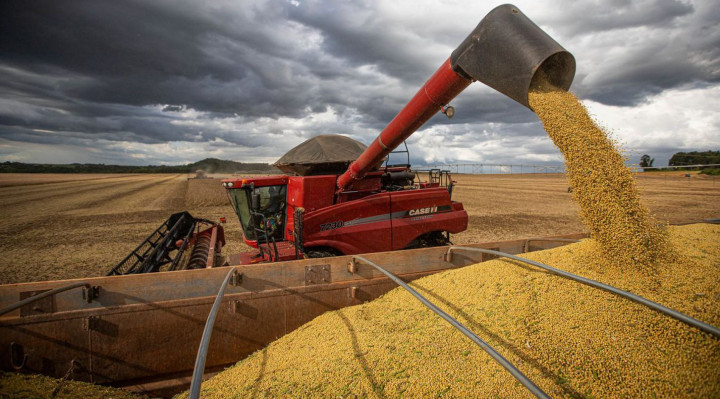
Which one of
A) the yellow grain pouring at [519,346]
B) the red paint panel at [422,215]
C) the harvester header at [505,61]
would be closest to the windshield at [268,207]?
the red paint panel at [422,215]

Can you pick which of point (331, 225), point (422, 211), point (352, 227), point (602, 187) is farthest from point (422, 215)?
point (602, 187)

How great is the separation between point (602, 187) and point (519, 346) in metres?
1.42

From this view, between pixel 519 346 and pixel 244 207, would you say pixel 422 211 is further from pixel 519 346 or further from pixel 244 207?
pixel 519 346

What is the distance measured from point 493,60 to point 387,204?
260 centimetres

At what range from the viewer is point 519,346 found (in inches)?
82.6

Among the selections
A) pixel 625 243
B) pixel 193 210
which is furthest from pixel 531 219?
pixel 193 210

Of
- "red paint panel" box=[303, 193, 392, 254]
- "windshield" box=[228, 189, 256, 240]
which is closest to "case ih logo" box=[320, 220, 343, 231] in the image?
"red paint panel" box=[303, 193, 392, 254]

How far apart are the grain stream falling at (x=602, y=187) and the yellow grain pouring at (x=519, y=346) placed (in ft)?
0.56

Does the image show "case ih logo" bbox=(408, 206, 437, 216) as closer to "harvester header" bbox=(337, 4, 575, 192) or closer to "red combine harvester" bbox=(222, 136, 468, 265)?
"red combine harvester" bbox=(222, 136, 468, 265)

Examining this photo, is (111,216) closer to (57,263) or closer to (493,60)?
(57,263)

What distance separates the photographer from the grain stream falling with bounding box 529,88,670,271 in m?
2.53

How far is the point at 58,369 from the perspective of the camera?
103 inches

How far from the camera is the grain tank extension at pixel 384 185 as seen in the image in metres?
2.79

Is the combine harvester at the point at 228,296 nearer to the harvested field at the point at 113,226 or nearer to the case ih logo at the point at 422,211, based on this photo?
the case ih logo at the point at 422,211
